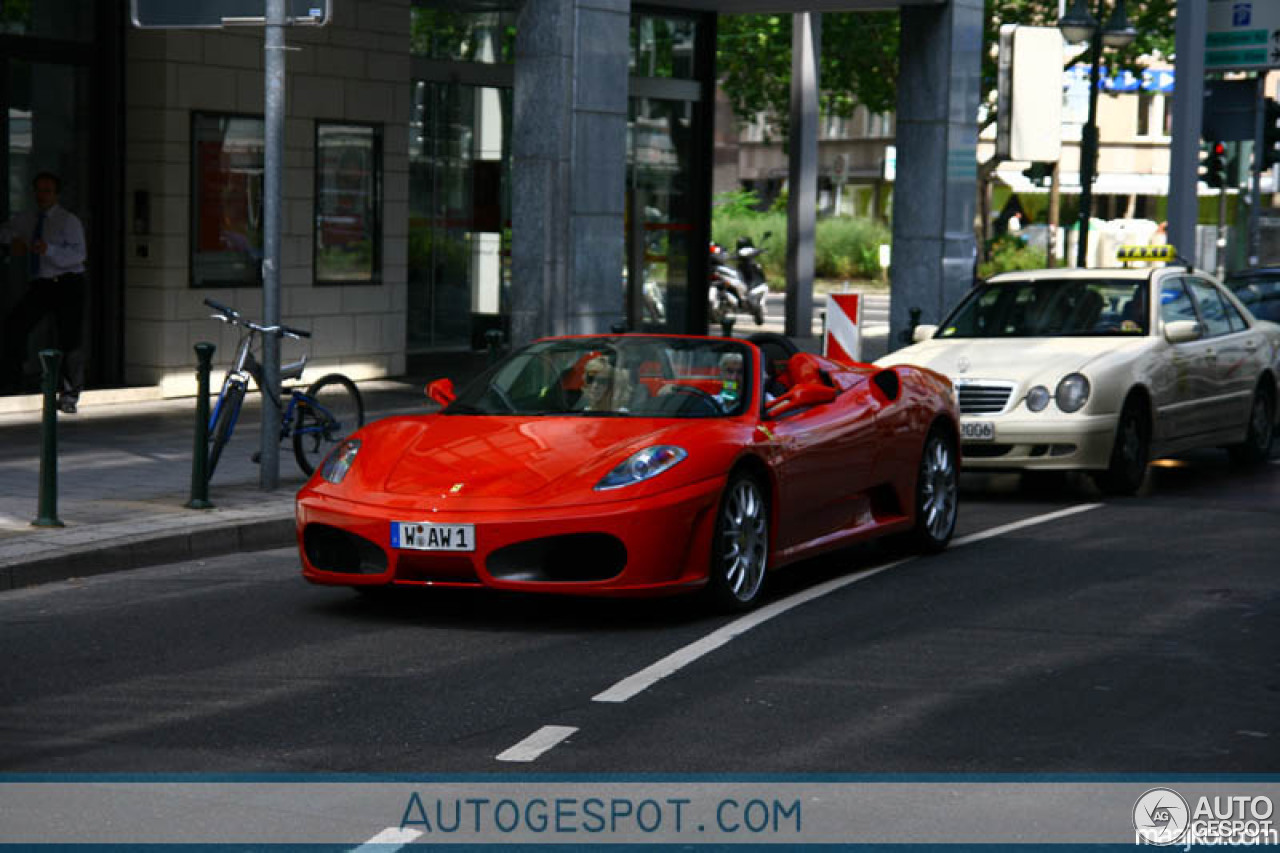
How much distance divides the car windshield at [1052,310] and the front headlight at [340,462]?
6571 millimetres

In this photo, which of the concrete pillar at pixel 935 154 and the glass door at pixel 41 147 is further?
the concrete pillar at pixel 935 154

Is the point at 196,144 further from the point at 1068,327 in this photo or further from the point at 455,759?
the point at 455,759

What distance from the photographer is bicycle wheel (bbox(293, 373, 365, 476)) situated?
12961mm

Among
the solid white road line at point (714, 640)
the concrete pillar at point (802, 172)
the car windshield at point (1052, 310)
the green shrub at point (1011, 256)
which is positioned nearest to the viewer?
the solid white road line at point (714, 640)

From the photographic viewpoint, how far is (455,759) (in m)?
6.16

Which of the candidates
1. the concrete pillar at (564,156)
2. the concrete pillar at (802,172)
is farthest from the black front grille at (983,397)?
the concrete pillar at (802,172)

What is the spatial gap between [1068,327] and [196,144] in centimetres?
770

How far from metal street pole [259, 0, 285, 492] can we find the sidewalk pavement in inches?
10.1

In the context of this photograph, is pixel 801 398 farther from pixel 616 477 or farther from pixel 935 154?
A: pixel 935 154

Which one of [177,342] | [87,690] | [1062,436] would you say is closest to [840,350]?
[1062,436]

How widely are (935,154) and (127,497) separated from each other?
12162mm

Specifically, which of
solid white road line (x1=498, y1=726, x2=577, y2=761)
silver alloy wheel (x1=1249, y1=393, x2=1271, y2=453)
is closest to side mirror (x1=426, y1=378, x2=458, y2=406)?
solid white road line (x1=498, y1=726, x2=577, y2=761)

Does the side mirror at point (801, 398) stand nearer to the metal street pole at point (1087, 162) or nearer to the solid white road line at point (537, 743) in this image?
the solid white road line at point (537, 743)

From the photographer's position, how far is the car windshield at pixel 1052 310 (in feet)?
47.1
